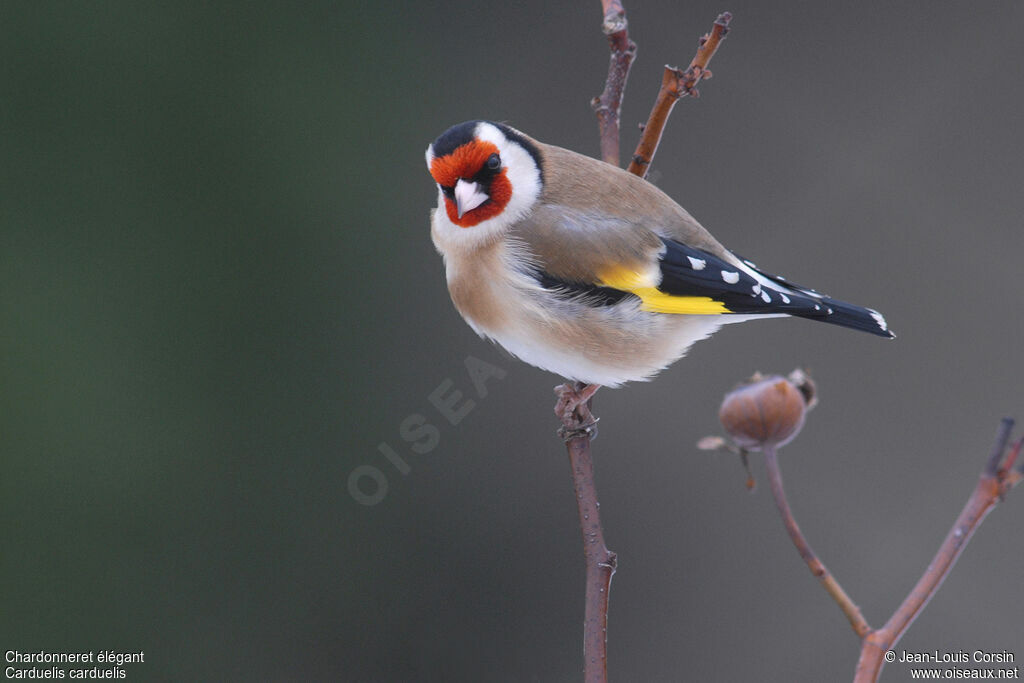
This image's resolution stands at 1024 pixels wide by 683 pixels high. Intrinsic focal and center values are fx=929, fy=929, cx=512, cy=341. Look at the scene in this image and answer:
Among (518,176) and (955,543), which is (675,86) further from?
(955,543)

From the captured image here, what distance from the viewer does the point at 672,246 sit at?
1201 mm

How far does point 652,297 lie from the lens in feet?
3.97

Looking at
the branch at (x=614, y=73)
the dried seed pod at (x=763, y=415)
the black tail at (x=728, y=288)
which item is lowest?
the dried seed pod at (x=763, y=415)

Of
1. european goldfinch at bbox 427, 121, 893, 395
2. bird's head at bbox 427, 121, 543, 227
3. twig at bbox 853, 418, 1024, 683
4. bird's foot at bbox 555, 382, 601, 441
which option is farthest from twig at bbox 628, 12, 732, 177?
twig at bbox 853, 418, 1024, 683

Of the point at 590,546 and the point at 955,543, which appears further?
the point at 590,546

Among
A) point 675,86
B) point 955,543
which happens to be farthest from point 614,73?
point 955,543

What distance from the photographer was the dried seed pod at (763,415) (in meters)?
0.95

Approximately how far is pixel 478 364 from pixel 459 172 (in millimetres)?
378

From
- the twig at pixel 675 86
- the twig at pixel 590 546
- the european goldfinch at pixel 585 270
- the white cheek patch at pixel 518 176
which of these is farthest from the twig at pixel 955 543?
the white cheek patch at pixel 518 176

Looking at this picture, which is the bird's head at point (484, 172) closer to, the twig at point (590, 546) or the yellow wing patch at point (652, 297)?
the yellow wing patch at point (652, 297)

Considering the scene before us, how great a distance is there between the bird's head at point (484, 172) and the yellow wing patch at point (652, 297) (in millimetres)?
145

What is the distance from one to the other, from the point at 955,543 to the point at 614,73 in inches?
25.8

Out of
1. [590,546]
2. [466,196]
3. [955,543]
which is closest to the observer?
[955,543]

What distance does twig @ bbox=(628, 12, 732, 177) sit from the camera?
821mm
